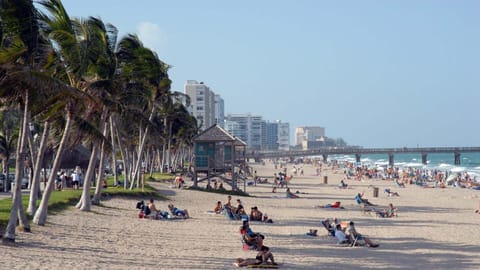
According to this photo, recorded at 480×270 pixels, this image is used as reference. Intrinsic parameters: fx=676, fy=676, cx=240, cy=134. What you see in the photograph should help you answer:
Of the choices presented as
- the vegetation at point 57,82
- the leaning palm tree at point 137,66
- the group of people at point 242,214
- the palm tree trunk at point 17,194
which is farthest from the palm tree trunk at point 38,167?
the group of people at point 242,214

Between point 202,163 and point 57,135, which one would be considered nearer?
point 57,135

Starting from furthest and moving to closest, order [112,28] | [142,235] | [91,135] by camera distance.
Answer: [112,28], [142,235], [91,135]

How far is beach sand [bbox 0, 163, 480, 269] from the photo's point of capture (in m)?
13.2

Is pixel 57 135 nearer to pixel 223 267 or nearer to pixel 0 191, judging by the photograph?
pixel 223 267

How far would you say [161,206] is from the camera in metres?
27.1

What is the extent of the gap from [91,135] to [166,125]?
122ft

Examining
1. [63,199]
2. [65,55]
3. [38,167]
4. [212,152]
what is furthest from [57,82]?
[212,152]

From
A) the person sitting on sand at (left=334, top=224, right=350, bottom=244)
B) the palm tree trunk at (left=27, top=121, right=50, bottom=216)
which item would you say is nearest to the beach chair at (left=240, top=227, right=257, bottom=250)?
the person sitting on sand at (left=334, top=224, right=350, bottom=244)

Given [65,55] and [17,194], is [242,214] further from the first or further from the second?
[17,194]

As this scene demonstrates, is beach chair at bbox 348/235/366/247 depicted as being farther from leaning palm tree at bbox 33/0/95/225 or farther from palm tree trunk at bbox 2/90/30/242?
palm tree trunk at bbox 2/90/30/242

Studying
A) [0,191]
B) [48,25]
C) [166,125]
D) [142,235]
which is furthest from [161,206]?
[166,125]

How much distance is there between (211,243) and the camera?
1738 centimetres

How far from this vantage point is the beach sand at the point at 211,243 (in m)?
13.2

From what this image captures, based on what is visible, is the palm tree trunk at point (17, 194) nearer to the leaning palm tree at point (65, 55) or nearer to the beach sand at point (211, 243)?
the beach sand at point (211, 243)
